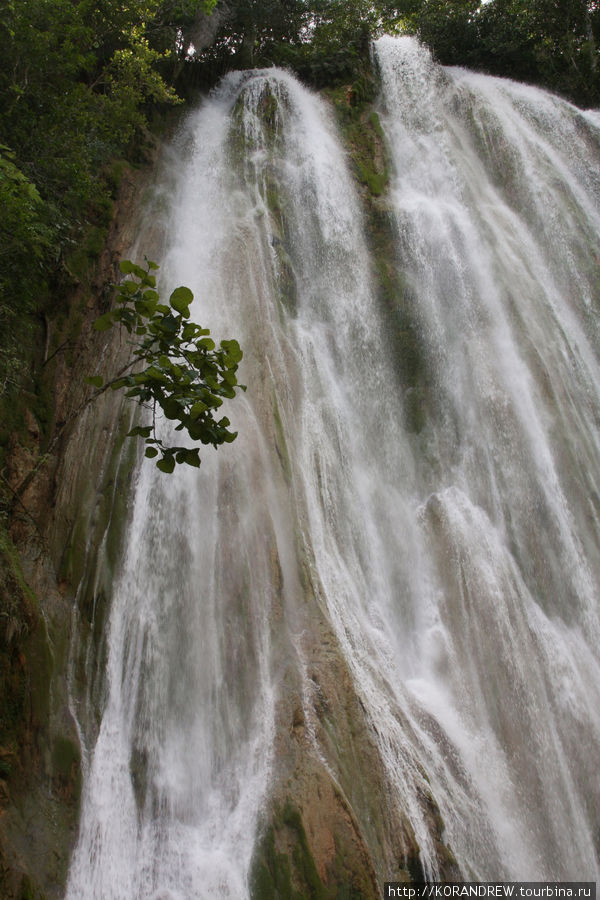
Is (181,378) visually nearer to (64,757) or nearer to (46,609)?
(46,609)

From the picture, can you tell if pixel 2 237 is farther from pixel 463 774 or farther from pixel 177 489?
pixel 463 774

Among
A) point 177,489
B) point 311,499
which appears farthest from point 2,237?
point 311,499

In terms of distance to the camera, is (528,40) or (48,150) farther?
(528,40)

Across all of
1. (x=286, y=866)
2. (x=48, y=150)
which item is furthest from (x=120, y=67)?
(x=286, y=866)

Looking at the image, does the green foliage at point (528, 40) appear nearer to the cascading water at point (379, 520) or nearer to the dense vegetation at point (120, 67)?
the dense vegetation at point (120, 67)

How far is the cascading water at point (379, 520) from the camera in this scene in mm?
5363

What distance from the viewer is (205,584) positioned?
6.37 metres

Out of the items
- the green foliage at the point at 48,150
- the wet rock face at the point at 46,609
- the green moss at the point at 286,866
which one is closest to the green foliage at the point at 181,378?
the wet rock face at the point at 46,609

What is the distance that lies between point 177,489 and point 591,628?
18.2ft

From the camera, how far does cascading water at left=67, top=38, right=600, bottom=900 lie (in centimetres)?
536

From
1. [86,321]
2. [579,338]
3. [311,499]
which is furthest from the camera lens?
[579,338]

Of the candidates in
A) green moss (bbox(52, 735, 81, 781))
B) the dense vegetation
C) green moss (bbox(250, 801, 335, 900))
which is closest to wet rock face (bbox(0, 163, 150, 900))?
green moss (bbox(52, 735, 81, 781))

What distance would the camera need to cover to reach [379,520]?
8.30 m

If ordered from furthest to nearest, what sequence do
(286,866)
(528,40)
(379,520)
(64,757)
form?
(528,40) → (379,520) → (64,757) → (286,866)
